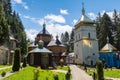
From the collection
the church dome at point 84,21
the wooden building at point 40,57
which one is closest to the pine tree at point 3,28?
the wooden building at point 40,57

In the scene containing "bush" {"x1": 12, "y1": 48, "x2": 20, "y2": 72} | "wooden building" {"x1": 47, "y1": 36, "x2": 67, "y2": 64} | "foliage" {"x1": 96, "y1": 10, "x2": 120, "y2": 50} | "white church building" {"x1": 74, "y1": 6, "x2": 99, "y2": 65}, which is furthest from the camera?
"foliage" {"x1": 96, "y1": 10, "x2": 120, "y2": 50}

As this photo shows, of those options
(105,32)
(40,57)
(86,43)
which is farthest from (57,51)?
(105,32)

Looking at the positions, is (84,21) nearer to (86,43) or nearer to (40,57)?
(86,43)

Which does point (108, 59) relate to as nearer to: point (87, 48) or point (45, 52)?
point (87, 48)

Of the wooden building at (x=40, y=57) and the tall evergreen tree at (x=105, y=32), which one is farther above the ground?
the tall evergreen tree at (x=105, y=32)

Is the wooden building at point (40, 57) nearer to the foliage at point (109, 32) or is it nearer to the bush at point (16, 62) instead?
the bush at point (16, 62)

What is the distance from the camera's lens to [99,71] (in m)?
18.7

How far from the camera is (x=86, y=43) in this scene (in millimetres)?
55438

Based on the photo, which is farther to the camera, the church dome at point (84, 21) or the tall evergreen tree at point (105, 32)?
the tall evergreen tree at point (105, 32)

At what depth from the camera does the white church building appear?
5469 cm

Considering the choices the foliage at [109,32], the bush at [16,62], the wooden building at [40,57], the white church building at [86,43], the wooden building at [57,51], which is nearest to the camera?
the bush at [16,62]

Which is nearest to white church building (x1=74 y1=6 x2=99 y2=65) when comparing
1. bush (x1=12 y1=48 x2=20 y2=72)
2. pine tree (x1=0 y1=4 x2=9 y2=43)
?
pine tree (x1=0 y1=4 x2=9 y2=43)

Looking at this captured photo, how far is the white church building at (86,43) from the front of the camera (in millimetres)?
54688

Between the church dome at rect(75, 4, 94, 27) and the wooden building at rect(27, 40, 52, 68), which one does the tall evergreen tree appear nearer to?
the church dome at rect(75, 4, 94, 27)
